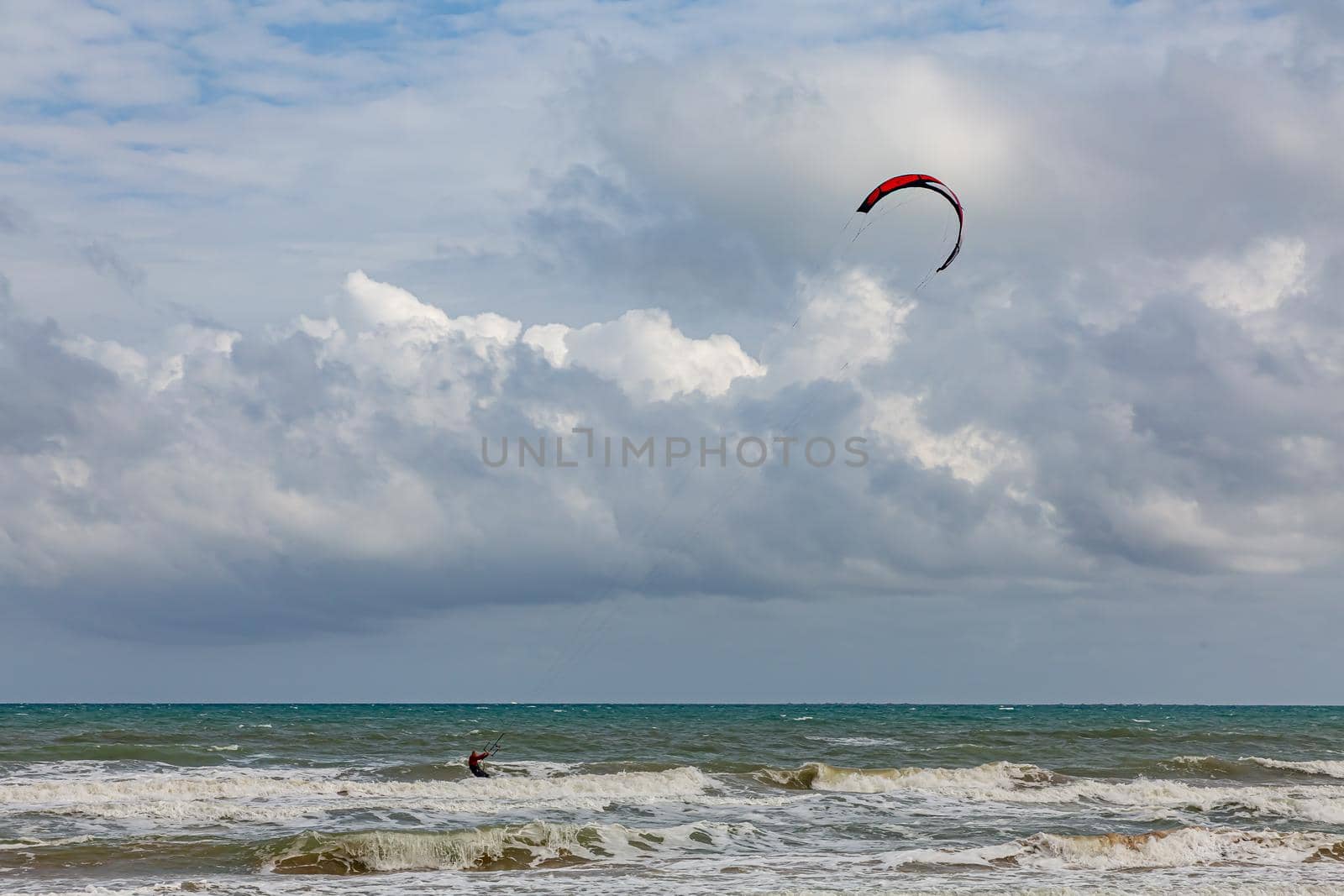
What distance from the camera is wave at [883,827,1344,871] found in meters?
22.5

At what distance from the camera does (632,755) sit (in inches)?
1729

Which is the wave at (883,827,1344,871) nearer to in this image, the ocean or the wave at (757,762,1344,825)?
the ocean

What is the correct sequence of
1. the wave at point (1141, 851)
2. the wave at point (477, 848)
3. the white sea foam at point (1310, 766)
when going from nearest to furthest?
the wave at point (477, 848)
the wave at point (1141, 851)
the white sea foam at point (1310, 766)

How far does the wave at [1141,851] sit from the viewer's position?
2247 cm

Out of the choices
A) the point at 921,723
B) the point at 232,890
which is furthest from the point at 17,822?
the point at 921,723

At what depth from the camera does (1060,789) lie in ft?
114

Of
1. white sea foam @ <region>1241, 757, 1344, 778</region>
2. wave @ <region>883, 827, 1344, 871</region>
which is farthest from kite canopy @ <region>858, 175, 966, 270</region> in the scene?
white sea foam @ <region>1241, 757, 1344, 778</region>

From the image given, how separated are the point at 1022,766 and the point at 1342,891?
19.0 m

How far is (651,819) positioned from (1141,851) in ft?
32.6

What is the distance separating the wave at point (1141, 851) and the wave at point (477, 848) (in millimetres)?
4561

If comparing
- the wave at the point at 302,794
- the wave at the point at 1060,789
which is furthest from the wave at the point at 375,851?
the wave at the point at 1060,789

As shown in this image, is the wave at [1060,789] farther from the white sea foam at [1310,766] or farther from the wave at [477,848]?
the wave at [477,848]

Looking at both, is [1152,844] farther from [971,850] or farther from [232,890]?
[232,890]

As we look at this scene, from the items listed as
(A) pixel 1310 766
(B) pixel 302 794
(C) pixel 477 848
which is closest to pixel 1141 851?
(C) pixel 477 848
